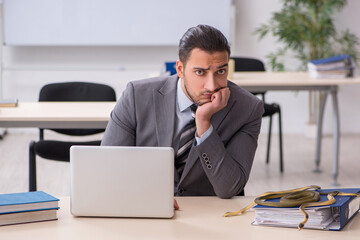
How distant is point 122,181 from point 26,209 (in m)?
0.28

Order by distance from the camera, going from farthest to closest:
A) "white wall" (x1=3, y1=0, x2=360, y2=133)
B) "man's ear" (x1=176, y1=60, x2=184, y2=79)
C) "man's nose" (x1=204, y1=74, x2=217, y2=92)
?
"white wall" (x1=3, y1=0, x2=360, y2=133) → "man's ear" (x1=176, y1=60, x2=184, y2=79) → "man's nose" (x1=204, y1=74, x2=217, y2=92)

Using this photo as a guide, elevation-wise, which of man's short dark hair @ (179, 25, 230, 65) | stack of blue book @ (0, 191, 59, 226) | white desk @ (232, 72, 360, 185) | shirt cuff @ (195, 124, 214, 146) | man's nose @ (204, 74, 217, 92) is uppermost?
man's short dark hair @ (179, 25, 230, 65)

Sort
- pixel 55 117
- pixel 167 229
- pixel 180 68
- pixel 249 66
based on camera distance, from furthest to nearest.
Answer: pixel 249 66 → pixel 55 117 → pixel 180 68 → pixel 167 229

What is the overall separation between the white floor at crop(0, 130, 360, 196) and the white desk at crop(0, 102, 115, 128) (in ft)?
2.82

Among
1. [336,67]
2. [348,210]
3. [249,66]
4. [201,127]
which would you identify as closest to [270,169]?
[249,66]

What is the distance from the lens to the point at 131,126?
2.29 metres

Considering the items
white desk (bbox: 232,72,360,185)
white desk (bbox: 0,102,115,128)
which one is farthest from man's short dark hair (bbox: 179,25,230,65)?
white desk (bbox: 232,72,360,185)

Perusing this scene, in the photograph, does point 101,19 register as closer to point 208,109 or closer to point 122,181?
point 208,109

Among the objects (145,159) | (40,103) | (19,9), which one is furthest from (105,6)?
(145,159)

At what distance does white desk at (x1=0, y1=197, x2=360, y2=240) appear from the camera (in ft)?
5.54

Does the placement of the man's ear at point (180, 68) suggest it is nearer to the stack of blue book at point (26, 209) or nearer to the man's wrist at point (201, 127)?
the man's wrist at point (201, 127)

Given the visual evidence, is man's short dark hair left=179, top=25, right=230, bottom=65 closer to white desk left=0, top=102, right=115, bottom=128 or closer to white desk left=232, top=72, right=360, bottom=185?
white desk left=0, top=102, right=115, bottom=128

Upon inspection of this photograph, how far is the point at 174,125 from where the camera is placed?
7.45ft

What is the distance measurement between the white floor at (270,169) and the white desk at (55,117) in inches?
33.8
